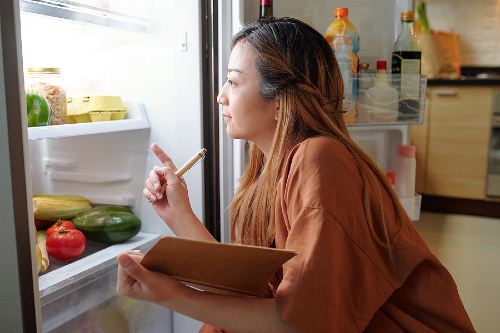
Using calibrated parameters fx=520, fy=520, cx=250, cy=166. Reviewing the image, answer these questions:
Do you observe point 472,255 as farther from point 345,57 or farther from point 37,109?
point 37,109

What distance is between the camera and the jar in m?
1.21

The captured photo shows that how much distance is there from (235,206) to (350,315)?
46 centimetres

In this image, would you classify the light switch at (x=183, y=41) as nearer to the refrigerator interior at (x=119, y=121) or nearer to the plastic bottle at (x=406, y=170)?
the refrigerator interior at (x=119, y=121)

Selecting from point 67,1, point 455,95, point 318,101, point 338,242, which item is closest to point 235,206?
point 318,101

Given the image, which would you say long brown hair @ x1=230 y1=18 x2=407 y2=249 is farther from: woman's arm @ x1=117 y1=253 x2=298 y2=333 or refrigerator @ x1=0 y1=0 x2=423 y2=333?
refrigerator @ x1=0 y1=0 x2=423 y2=333

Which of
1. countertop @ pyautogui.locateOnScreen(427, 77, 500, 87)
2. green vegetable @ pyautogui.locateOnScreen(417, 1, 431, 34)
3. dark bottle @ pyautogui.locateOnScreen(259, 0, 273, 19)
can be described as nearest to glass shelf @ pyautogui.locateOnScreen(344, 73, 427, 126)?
dark bottle @ pyautogui.locateOnScreen(259, 0, 273, 19)

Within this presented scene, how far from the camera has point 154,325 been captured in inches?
58.4

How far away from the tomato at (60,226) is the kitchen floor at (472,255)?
1.62 m

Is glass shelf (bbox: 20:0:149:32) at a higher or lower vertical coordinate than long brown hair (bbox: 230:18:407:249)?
higher

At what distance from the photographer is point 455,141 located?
3.69 m

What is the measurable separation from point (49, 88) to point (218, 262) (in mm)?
734

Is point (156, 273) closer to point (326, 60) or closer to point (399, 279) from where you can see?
point (399, 279)

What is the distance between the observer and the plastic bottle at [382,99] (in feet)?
4.71

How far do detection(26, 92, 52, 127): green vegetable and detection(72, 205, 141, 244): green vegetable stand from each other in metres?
0.32
